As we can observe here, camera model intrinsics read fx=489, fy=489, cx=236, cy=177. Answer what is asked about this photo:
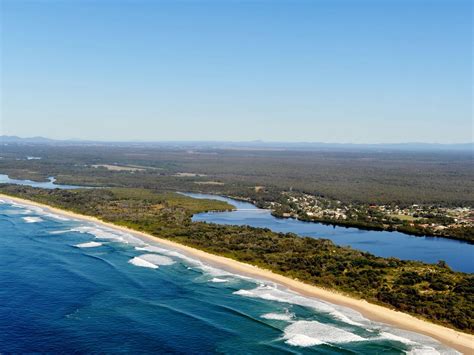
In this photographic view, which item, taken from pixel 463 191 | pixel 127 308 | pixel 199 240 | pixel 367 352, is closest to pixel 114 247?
pixel 199 240

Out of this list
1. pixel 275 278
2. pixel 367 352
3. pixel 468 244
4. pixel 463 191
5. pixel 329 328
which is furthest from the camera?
pixel 463 191

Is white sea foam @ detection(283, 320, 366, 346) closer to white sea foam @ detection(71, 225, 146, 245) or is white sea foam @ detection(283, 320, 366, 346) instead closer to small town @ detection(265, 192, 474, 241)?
white sea foam @ detection(71, 225, 146, 245)

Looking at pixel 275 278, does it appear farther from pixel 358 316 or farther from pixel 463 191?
pixel 463 191

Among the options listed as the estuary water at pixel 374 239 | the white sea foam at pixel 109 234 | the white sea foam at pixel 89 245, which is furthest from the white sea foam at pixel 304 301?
the white sea foam at pixel 89 245

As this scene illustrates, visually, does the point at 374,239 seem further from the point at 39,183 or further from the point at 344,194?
the point at 39,183

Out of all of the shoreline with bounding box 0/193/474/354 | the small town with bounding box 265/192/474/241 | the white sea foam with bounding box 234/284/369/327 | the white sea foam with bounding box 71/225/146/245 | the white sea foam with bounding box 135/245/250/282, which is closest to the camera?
the shoreline with bounding box 0/193/474/354

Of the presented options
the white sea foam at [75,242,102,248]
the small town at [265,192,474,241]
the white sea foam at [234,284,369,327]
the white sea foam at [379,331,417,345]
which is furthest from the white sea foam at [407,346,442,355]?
the small town at [265,192,474,241]
